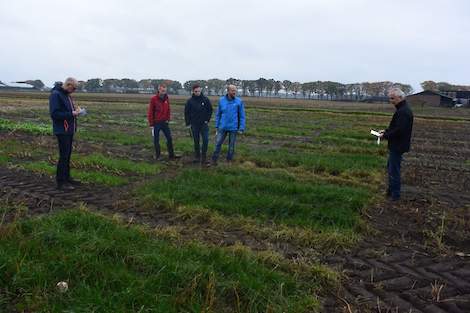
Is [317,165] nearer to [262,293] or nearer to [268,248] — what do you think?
[268,248]

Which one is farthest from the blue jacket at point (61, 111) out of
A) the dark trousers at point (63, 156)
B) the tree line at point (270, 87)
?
the tree line at point (270, 87)

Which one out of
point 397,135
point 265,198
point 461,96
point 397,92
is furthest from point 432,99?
point 265,198

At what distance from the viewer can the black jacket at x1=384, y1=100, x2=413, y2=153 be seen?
7477 millimetres

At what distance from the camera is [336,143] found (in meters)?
16.2

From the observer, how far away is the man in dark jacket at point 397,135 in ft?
24.6

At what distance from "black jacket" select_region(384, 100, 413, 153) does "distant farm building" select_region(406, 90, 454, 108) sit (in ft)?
281

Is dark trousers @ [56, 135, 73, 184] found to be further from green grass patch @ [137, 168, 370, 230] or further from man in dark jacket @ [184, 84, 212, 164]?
man in dark jacket @ [184, 84, 212, 164]

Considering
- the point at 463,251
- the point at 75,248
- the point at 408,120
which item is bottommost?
the point at 463,251

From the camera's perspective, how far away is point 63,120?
7652mm

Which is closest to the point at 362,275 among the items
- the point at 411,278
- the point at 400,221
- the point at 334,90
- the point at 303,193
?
the point at 411,278

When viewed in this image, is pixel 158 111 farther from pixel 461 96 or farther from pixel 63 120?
pixel 461 96

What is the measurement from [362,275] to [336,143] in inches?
473

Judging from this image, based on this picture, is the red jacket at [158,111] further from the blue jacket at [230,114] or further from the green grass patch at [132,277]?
the green grass patch at [132,277]

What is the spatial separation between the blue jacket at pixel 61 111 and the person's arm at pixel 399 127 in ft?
20.5
